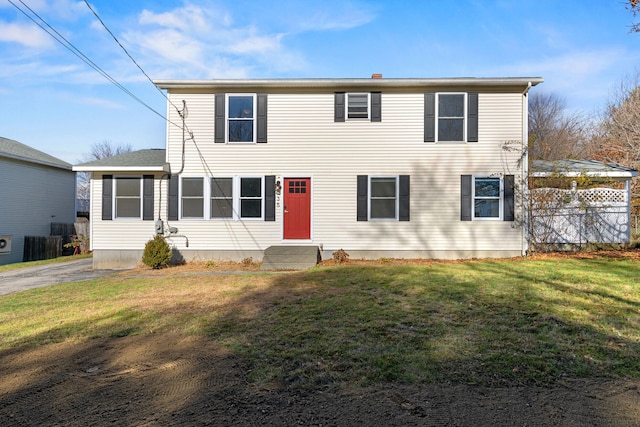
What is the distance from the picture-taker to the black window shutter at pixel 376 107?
441 inches

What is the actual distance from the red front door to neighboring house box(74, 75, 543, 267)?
0.10 ft

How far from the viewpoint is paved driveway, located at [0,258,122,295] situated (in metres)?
9.12

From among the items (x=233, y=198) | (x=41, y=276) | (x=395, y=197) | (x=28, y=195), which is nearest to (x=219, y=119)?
(x=233, y=198)

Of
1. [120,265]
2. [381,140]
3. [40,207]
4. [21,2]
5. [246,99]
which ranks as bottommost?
[120,265]

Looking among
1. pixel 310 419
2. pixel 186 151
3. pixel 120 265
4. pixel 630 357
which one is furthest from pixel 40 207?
pixel 630 357

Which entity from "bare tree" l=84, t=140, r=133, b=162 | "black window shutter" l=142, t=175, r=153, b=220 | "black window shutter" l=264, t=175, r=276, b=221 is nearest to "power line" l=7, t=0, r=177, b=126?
"black window shutter" l=142, t=175, r=153, b=220

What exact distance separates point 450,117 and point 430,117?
1.97 feet

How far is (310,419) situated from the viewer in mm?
2703

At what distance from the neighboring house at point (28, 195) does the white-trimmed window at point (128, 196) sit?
8.07 meters

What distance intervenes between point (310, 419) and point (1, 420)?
2300mm

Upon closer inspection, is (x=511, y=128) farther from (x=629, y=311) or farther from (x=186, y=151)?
(x=186, y=151)

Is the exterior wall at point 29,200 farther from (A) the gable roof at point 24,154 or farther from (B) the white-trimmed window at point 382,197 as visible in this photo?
(B) the white-trimmed window at point 382,197

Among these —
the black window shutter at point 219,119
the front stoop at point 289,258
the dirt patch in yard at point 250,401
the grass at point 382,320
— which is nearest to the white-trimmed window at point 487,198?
the grass at point 382,320

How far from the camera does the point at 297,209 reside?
37.3 ft
